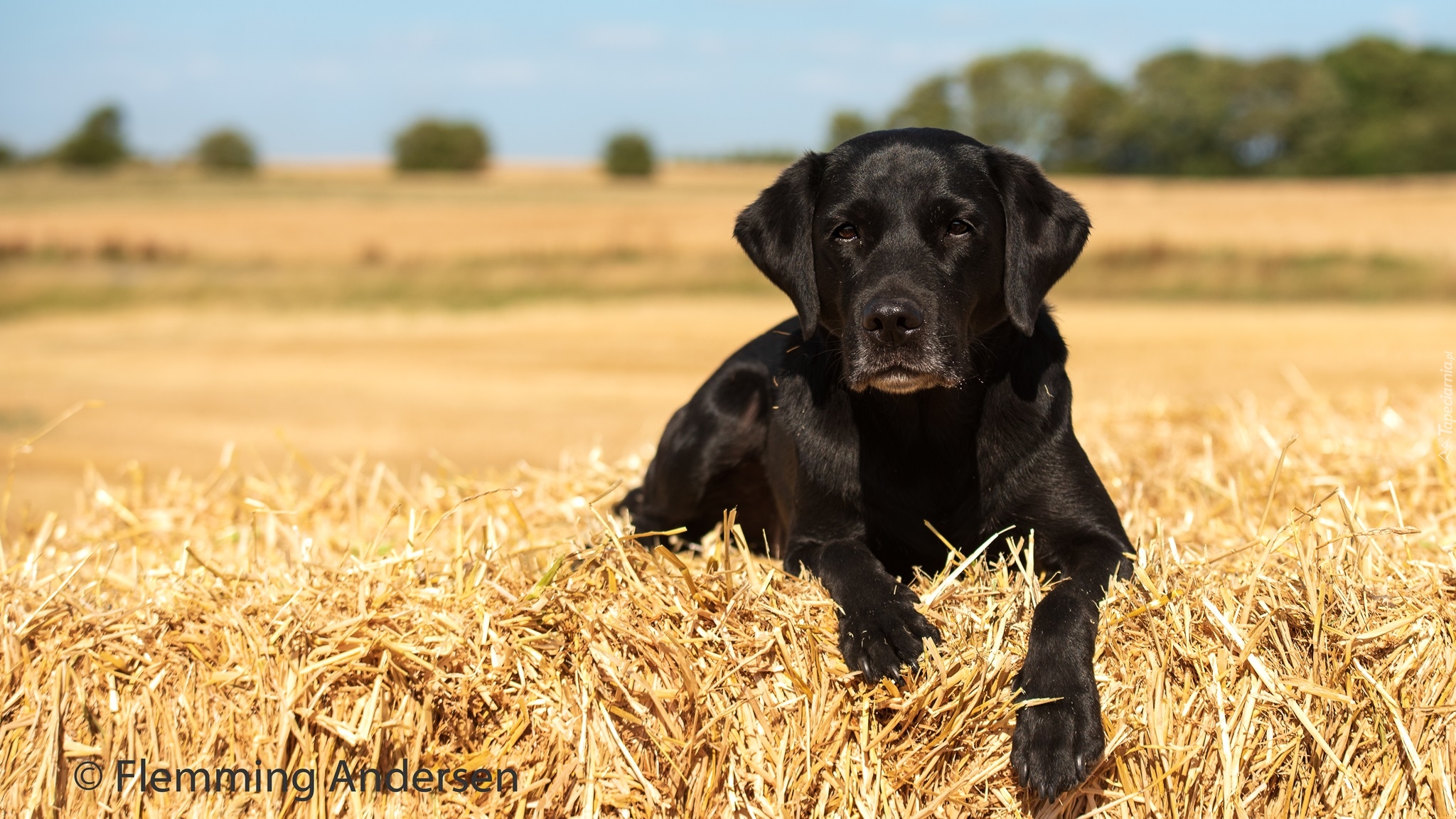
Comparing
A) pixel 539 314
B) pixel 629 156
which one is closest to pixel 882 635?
pixel 539 314

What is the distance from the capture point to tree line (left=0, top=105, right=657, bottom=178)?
4412 cm

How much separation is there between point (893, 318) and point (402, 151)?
51024mm

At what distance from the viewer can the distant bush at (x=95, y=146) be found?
43969 mm

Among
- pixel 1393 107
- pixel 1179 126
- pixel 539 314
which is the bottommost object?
pixel 539 314

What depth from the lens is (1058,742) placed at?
8.27 feet

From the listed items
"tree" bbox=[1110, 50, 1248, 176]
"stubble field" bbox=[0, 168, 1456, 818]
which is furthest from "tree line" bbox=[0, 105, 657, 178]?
"stubble field" bbox=[0, 168, 1456, 818]

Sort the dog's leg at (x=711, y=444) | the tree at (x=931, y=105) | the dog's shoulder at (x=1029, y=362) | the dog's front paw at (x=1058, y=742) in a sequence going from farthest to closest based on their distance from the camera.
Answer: the tree at (x=931, y=105) → the dog's leg at (x=711, y=444) → the dog's shoulder at (x=1029, y=362) → the dog's front paw at (x=1058, y=742)

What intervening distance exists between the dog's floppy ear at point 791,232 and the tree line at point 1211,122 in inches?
1482

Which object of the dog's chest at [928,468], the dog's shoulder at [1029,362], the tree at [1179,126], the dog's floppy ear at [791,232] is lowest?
the dog's chest at [928,468]

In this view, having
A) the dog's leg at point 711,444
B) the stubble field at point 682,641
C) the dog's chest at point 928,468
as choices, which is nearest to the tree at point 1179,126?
the stubble field at point 682,641

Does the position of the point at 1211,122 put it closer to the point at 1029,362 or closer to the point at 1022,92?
the point at 1022,92

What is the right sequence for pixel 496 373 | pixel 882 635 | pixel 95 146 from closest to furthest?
pixel 882 635
pixel 496 373
pixel 95 146

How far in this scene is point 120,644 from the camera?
9.93 feet

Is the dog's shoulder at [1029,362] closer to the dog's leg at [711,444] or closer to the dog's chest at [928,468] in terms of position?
the dog's chest at [928,468]
